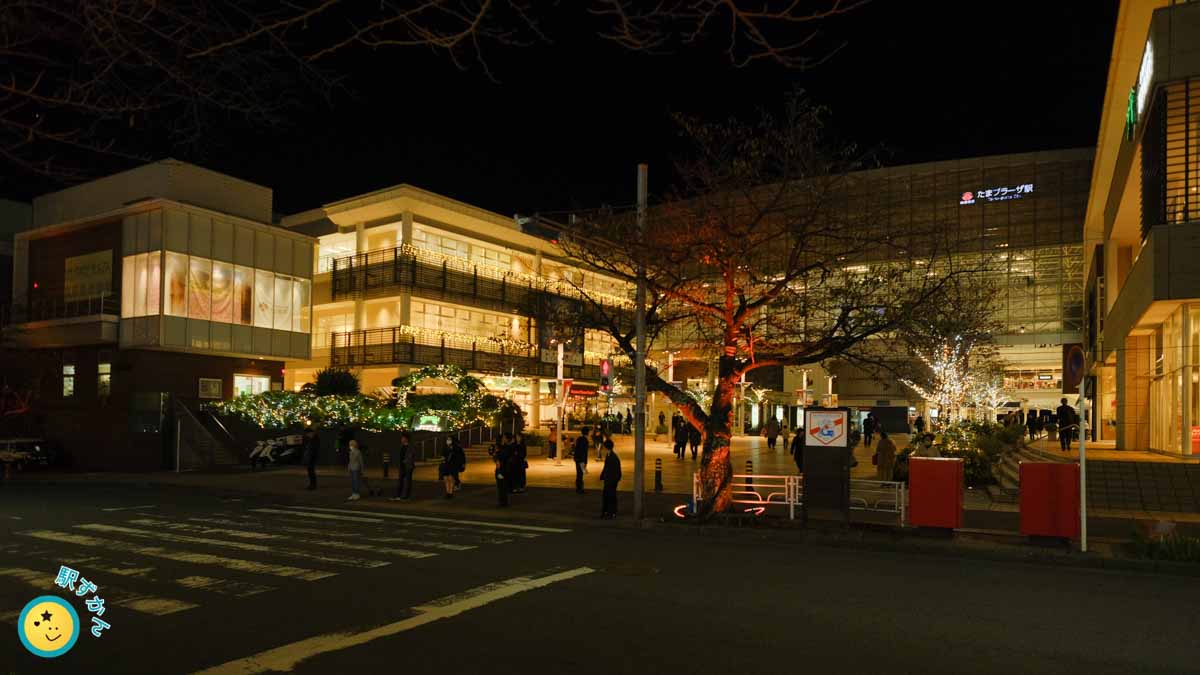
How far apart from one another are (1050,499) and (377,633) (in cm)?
1070

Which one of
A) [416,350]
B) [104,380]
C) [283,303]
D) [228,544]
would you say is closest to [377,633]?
[228,544]

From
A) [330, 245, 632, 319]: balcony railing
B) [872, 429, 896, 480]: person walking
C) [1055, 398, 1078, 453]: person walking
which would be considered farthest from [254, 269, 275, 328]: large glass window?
[1055, 398, 1078, 453]: person walking

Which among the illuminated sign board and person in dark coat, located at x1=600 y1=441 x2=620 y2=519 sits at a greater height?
the illuminated sign board

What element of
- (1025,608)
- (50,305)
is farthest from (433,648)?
(50,305)

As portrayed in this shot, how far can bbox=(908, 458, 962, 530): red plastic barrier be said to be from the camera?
45.4ft

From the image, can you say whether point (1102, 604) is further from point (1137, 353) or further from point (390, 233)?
point (390, 233)

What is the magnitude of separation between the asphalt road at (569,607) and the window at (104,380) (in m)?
22.0

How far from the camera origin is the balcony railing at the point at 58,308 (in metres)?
34.5

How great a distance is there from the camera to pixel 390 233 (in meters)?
46.2

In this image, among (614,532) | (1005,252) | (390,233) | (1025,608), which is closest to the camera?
(1025,608)

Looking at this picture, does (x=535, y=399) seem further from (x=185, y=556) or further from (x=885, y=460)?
(x=185, y=556)

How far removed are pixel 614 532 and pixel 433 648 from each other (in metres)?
8.77

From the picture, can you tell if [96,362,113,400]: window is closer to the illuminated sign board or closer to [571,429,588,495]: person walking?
[571,429,588,495]: person walking

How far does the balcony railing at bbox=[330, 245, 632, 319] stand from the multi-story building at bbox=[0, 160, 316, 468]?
507cm
